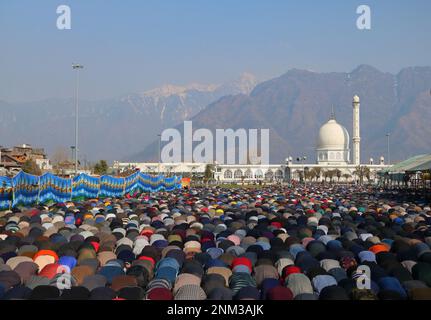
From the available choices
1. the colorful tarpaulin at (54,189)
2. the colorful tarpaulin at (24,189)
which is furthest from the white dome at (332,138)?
the colorful tarpaulin at (24,189)

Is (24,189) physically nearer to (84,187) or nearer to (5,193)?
(5,193)

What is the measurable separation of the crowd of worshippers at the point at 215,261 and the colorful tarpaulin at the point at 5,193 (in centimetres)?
638

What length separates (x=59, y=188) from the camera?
108 feet

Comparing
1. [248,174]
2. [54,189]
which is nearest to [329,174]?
[248,174]

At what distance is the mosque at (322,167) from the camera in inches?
4622

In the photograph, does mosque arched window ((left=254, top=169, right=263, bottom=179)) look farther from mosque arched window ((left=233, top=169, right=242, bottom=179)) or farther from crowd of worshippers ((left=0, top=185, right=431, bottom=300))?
crowd of worshippers ((left=0, top=185, right=431, bottom=300))

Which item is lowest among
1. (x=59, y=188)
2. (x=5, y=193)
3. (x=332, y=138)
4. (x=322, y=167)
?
(x=5, y=193)

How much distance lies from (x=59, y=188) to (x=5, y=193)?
6.31 metres

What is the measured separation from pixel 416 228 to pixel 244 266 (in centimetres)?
873

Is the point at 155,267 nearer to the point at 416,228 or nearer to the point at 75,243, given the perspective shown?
the point at 75,243

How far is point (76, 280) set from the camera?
11.4 m

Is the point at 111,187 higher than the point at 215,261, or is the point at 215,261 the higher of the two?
the point at 111,187

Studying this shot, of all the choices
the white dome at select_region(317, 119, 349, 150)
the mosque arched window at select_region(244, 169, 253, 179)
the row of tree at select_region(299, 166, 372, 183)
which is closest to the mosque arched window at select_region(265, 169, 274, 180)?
the mosque arched window at select_region(244, 169, 253, 179)
